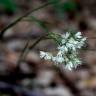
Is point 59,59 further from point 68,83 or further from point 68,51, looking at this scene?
point 68,83

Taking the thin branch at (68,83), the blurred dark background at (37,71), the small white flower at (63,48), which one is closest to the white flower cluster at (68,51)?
the small white flower at (63,48)

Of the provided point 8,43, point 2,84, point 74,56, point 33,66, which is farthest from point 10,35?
point 74,56

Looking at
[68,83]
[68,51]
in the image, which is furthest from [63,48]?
[68,83]

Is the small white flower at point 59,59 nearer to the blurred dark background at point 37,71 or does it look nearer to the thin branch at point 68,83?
the blurred dark background at point 37,71

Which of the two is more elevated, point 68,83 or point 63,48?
Result: point 68,83

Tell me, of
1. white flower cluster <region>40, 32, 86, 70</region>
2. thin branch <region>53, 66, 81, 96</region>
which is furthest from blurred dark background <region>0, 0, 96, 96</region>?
white flower cluster <region>40, 32, 86, 70</region>

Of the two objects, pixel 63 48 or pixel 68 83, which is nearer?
pixel 63 48

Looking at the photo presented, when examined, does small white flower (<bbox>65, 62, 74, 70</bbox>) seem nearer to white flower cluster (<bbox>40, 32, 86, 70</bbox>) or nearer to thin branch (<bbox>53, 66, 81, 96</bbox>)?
white flower cluster (<bbox>40, 32, 86, 70</bbox>)

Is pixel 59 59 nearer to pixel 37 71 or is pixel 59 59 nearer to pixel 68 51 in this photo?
pixel 68 51

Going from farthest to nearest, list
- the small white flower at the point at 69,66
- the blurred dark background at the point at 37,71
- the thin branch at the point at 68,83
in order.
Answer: the thin branch at the point at 68,83
the blurred dark background at the point at 37,71
the small white flower at the point at 69,66

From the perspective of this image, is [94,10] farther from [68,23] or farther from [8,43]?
[8,43]
